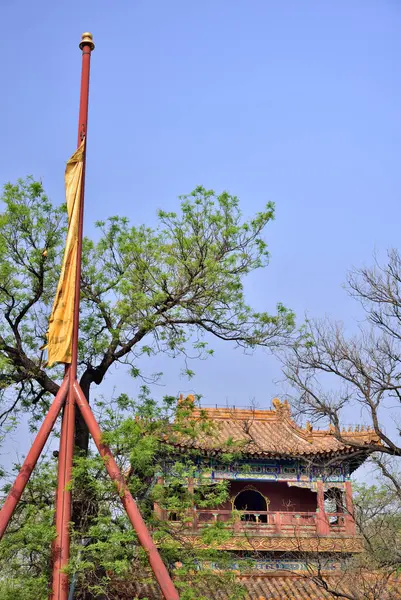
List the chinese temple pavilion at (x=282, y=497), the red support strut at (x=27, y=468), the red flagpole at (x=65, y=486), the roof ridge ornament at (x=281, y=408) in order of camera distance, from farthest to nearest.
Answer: the roof ridge ornament at (x=281, y=408) → the chinese temple pavilion at (x=282, y=497) → the red flagpole at (x=65, y=486) → the red support strut at (x=27, y=468)

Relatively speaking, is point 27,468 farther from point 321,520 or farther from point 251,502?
point 251,502

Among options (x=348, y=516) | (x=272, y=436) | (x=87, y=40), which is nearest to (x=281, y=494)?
(x=272, y=436)

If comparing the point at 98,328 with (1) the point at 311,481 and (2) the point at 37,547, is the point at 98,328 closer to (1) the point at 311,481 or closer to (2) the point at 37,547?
(2) the point at 37,547

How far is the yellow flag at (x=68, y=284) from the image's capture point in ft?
27.7

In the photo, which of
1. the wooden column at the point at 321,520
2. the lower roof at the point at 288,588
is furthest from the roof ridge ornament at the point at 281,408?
the lower roof at the point at 288,588

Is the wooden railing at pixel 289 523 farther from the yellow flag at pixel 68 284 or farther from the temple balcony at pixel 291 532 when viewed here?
the yellow flag at pixel 68 284

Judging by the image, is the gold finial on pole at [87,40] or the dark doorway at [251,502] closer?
the gold finial on pole at [87,40]

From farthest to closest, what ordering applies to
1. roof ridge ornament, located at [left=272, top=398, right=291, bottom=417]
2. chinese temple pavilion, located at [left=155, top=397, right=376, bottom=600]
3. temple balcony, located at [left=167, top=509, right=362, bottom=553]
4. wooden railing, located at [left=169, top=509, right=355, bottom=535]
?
roof ridge ornament, located at [left=272, top=398, right=291, bottom=417]
wooden railing, located at [left=169, top=509, right=355, bottom=535]
temple balcony, located at [left=167, top=509, right=362, bottom=553]
chinese temple pavilion, located at [left=155, top=397, right=376, bottom=600]

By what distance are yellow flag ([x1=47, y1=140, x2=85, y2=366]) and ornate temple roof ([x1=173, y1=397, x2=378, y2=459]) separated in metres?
5.57

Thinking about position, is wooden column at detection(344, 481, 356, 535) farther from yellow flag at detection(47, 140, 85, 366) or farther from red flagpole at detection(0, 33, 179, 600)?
yellow flag at detection(47, 140, 85, 366)

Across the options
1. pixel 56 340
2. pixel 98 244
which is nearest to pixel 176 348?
pixel 98 244

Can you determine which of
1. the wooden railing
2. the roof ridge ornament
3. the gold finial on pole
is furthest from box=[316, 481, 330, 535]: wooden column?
the gold finial on pole

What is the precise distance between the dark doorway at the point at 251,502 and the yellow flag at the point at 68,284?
31.7 ft

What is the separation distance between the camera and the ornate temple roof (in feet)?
50.5
